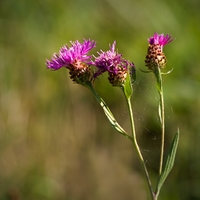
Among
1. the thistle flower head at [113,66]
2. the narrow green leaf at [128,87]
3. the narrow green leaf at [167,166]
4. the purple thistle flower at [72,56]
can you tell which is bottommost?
the narrow green leaf at [167,166]

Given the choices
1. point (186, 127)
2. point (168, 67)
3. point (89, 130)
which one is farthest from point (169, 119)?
point (89, 130)

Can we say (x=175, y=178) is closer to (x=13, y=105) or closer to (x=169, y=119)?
(x=169, y=119)

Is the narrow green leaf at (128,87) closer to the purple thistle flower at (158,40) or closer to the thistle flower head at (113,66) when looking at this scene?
the thistle flower head at (113,66)

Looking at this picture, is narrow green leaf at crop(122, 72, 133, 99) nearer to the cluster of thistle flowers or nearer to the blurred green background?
the cluster of thistle flowers

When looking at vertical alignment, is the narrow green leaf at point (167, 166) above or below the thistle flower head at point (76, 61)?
below

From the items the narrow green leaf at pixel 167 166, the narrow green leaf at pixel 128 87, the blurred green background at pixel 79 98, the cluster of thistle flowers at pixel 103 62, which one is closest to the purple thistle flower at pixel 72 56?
the cluster of thistle flowers at pixel 103 62

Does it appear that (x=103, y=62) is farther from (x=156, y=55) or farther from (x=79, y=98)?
(x=79, y=98)

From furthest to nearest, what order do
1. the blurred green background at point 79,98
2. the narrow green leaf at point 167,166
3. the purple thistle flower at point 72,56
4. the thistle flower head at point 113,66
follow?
the blurred green background at point 79,98 → the purple thistle flower at point 72,56 → the thistle flower head at point 113,66 → the narrow green leaf at point 167,166

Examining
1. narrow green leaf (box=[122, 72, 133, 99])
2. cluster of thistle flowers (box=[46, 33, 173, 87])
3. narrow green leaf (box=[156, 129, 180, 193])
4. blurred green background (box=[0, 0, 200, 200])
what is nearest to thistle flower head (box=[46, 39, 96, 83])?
cluster of thistle flowers (box=[46, 33, 173, 87])
